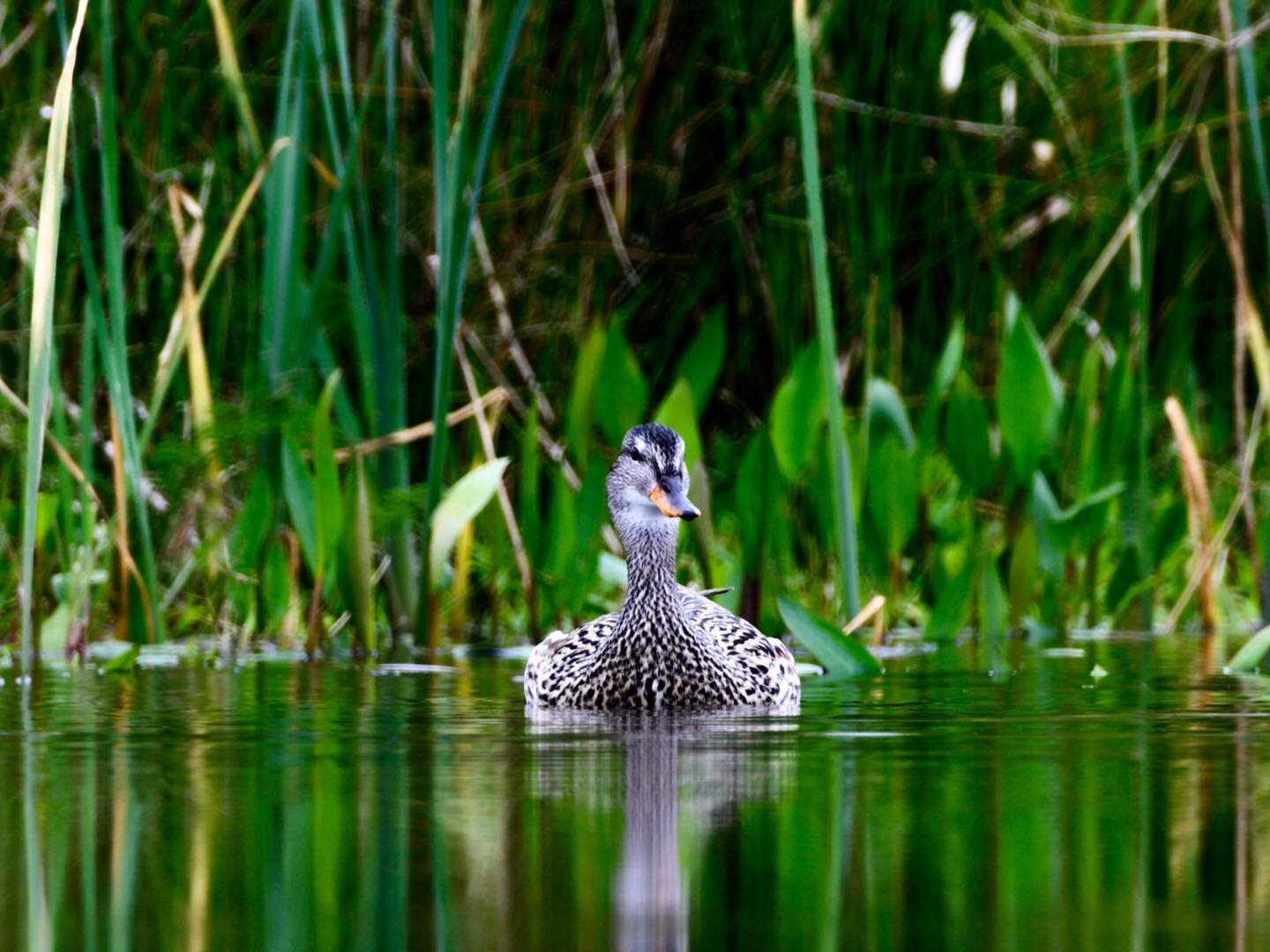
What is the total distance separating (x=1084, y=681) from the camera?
5.98m

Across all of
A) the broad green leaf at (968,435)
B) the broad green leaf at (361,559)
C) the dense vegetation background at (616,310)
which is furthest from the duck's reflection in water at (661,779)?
the broad green leaf at (968,435)

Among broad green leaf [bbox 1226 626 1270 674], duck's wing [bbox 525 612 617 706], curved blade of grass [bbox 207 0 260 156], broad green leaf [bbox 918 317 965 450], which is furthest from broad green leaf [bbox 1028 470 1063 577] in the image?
curved blade of grass [bbox 207 0 260 156]

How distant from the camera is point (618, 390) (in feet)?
25.6

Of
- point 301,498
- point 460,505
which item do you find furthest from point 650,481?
point 301,498

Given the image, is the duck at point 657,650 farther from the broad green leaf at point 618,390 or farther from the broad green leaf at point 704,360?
the broad green leaf at point 704,360

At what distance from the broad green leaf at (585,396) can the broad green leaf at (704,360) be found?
1.03ft

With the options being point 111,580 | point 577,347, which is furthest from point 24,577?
point 577,347

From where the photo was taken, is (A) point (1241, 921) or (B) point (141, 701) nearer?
(A) point (1241, 921)

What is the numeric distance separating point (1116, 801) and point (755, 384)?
5.56 m

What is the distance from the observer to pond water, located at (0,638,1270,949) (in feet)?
9.05

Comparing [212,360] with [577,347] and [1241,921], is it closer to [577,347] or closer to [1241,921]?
[577,347]

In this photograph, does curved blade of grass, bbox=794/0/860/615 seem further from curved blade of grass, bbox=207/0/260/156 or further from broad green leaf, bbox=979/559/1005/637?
curved blade of grass, bbox=207/0/260/156

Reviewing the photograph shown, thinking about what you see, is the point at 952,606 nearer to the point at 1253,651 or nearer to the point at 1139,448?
the point at 1139,448

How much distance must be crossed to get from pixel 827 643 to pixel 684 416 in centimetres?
157
